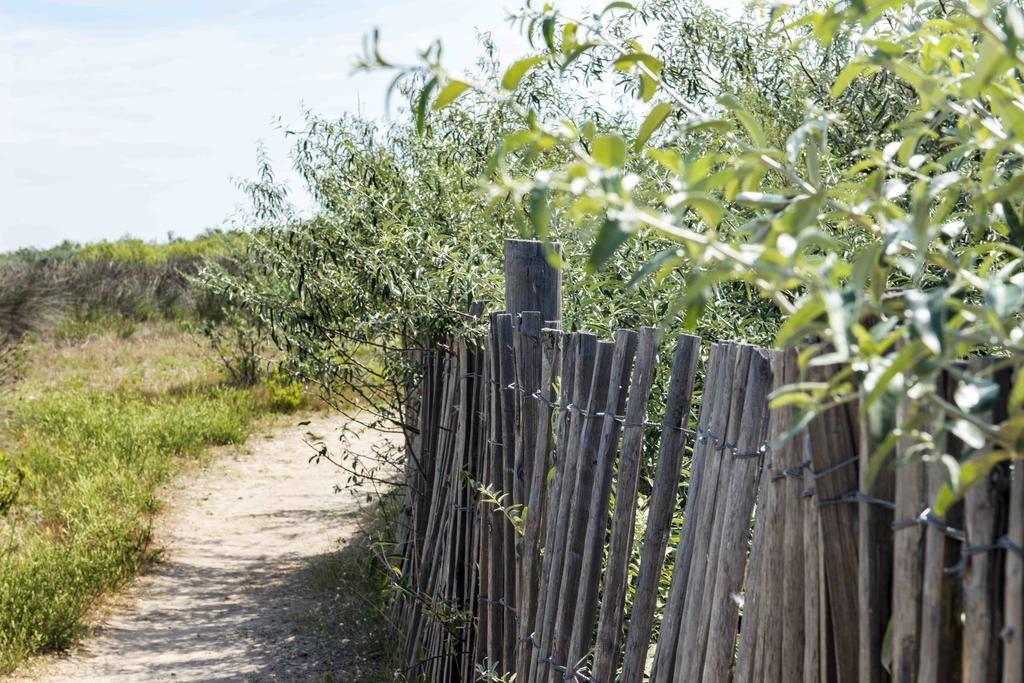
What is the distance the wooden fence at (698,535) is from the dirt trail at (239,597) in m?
1.89

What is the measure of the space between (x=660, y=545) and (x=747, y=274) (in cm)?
115

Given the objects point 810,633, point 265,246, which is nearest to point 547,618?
point 810,633

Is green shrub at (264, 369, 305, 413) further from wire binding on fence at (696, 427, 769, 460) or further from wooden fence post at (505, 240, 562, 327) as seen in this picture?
wire binding on fence at (696, 427, 769, 460)

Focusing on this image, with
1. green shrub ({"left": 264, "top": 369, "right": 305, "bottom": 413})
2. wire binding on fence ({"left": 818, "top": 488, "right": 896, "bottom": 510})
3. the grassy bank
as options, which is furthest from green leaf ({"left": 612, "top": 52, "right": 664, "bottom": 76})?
green shrub ({"left": 264, "top": 369, "right": 305, "bottom": 413})

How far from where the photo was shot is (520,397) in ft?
10.2

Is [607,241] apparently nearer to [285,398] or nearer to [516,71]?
[516,71]

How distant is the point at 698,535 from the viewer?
1955 millimetres

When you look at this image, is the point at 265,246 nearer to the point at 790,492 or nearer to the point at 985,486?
the point at 790,492

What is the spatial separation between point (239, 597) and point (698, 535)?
17.0 ft

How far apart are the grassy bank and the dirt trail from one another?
0.23 meters

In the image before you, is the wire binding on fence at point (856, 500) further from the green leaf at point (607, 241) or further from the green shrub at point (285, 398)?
the green shrub at point (285, 398)

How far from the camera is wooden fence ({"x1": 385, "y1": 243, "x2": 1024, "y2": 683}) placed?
1.31 meters

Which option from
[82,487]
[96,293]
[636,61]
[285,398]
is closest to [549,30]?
[636,61]

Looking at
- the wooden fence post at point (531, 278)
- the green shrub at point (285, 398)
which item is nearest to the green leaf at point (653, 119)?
the wooden fence post at point (531, 278)
